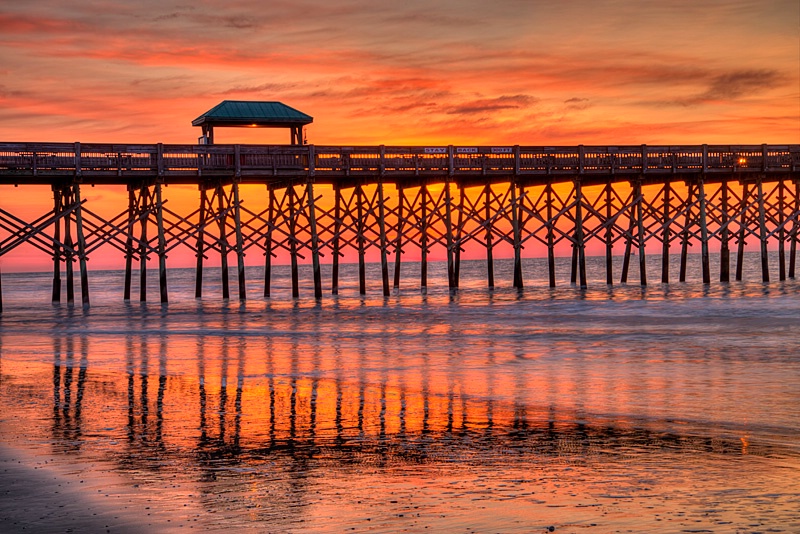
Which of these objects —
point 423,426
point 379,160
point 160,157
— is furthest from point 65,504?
point 379,160

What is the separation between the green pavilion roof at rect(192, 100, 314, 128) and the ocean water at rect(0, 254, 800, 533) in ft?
57.5

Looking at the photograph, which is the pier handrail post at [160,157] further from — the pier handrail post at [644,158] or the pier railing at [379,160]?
the pier handrail post at [644,158]

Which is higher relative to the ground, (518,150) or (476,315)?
(518,150)

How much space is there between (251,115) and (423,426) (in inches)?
1293

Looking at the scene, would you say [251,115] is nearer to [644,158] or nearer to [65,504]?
[644,158]

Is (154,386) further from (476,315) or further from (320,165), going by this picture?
(320,165)

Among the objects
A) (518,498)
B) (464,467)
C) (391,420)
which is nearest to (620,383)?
(391,420)

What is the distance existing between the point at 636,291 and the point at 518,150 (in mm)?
10028

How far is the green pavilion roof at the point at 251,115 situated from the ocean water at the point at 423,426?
17530mm

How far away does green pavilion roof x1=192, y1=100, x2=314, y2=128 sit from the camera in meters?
42.8

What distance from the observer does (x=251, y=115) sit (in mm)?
43062

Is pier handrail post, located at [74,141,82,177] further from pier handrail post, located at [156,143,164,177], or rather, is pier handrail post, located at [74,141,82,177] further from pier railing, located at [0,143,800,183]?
pier handrail post, located at [156,143,164,177]

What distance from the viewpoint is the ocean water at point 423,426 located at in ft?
26.6

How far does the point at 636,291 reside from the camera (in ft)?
158
